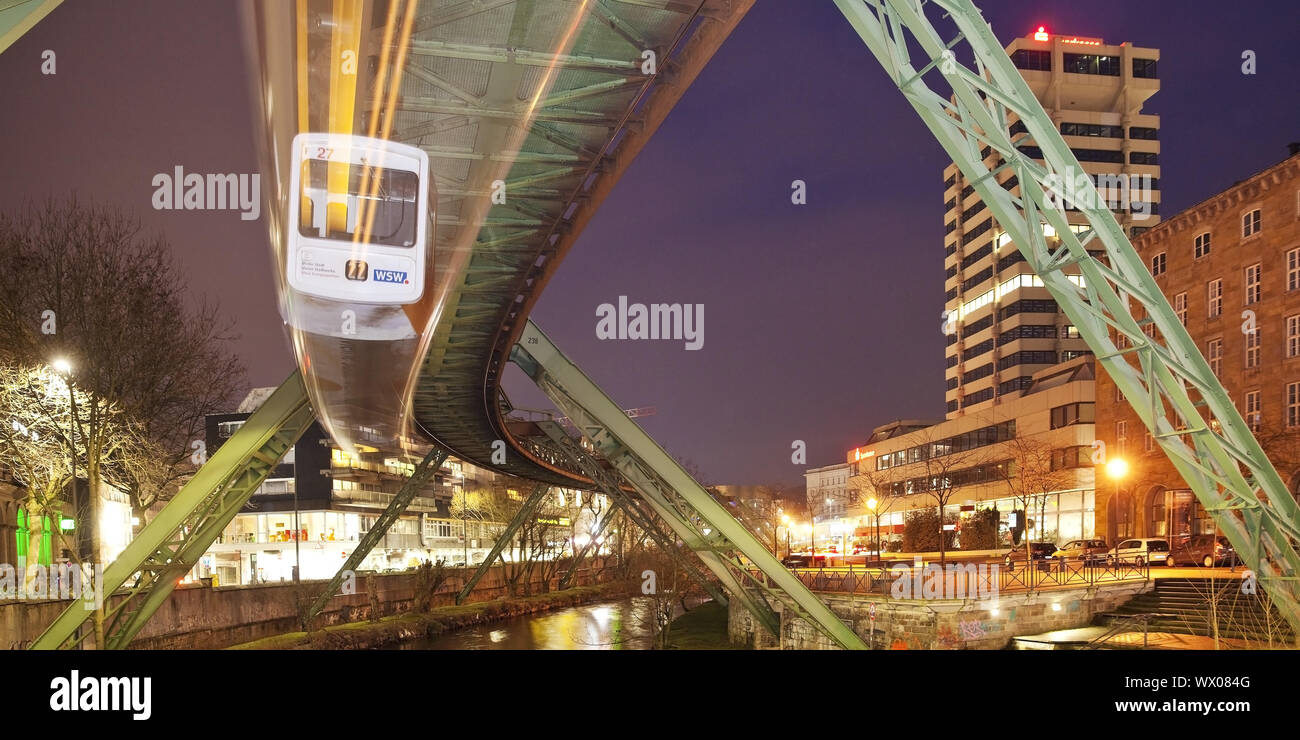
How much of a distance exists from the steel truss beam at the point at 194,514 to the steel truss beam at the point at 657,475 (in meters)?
5.93

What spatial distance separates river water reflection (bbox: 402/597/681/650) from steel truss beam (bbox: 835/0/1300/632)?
26734 mm

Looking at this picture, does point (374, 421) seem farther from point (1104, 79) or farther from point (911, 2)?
point (1104, 79)

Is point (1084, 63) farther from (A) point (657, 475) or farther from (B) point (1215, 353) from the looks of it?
(A) point (657, 475)

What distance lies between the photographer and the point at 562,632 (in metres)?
48.0

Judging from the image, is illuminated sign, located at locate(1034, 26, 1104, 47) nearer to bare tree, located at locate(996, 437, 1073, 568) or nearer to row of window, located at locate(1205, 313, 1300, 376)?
bare tree, located at locate(996, 437, 1073, 568)

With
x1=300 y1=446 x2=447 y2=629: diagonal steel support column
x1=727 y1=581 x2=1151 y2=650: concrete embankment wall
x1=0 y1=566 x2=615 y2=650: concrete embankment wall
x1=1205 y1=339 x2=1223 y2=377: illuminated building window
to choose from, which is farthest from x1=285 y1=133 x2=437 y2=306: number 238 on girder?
x1=1205 y1=339 x2=1223 y2=377: illuminated building window

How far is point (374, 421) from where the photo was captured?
33.6m

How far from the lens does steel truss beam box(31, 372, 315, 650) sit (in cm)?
2314

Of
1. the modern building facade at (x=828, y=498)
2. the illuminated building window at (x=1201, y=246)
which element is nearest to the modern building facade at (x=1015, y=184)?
the modern building facade at (x=828, y=498)

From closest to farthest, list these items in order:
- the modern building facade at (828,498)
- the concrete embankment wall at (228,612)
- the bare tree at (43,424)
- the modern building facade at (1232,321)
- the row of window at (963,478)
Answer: the concrete embankment wall at (228,612) → the bare tree at (43,424) → the modern building facade at (1232,321) → the row of window at (963,478) → the modern building facade at (828,498)

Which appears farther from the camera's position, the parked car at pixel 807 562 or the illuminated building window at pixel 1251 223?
the parked car at pixel 807 562

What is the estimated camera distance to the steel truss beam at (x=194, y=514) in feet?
75.9

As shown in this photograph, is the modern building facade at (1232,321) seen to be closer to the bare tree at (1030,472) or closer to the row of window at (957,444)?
the bare tree at (1030,472)
